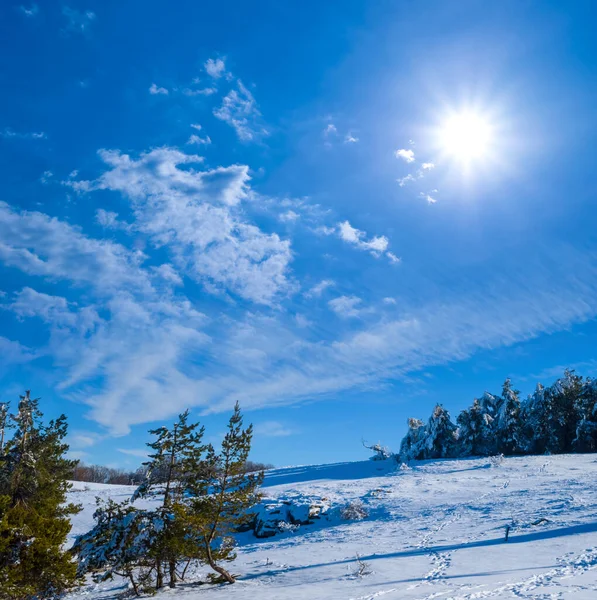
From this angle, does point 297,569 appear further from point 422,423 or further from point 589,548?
point 422,423

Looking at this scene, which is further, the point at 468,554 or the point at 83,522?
the point at 83,522

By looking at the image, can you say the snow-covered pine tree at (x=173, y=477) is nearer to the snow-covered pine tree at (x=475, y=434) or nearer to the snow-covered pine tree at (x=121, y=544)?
the snow-covered pine tree at (x=121, y=544)

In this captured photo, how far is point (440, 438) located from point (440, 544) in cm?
4617

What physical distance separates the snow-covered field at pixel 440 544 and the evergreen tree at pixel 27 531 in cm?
499

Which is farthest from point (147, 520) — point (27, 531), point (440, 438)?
point (440, 438)

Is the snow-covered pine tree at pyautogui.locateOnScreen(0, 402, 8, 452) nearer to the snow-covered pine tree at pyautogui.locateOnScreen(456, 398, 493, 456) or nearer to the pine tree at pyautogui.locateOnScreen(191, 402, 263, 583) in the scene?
the pine tree at pyautogui.locateOnScreen(191, 402, 263, 583)

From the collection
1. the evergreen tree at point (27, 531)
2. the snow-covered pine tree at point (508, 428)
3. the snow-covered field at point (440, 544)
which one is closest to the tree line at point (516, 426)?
the snow-covered pine tree at point (508, 428)

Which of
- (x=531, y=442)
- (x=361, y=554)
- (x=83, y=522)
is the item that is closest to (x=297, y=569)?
(x=361, y=554)

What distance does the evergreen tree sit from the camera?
17272 millimetres

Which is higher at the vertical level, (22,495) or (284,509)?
(22,495)

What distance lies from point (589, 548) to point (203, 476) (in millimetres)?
17735

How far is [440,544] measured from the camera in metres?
23.9

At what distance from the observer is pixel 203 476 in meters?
22.6

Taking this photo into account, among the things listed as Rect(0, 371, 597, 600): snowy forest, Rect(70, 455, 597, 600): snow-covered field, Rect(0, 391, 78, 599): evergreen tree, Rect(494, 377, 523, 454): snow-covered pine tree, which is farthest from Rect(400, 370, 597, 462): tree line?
Rect(0, 391, 78, 599): evergreen tree
